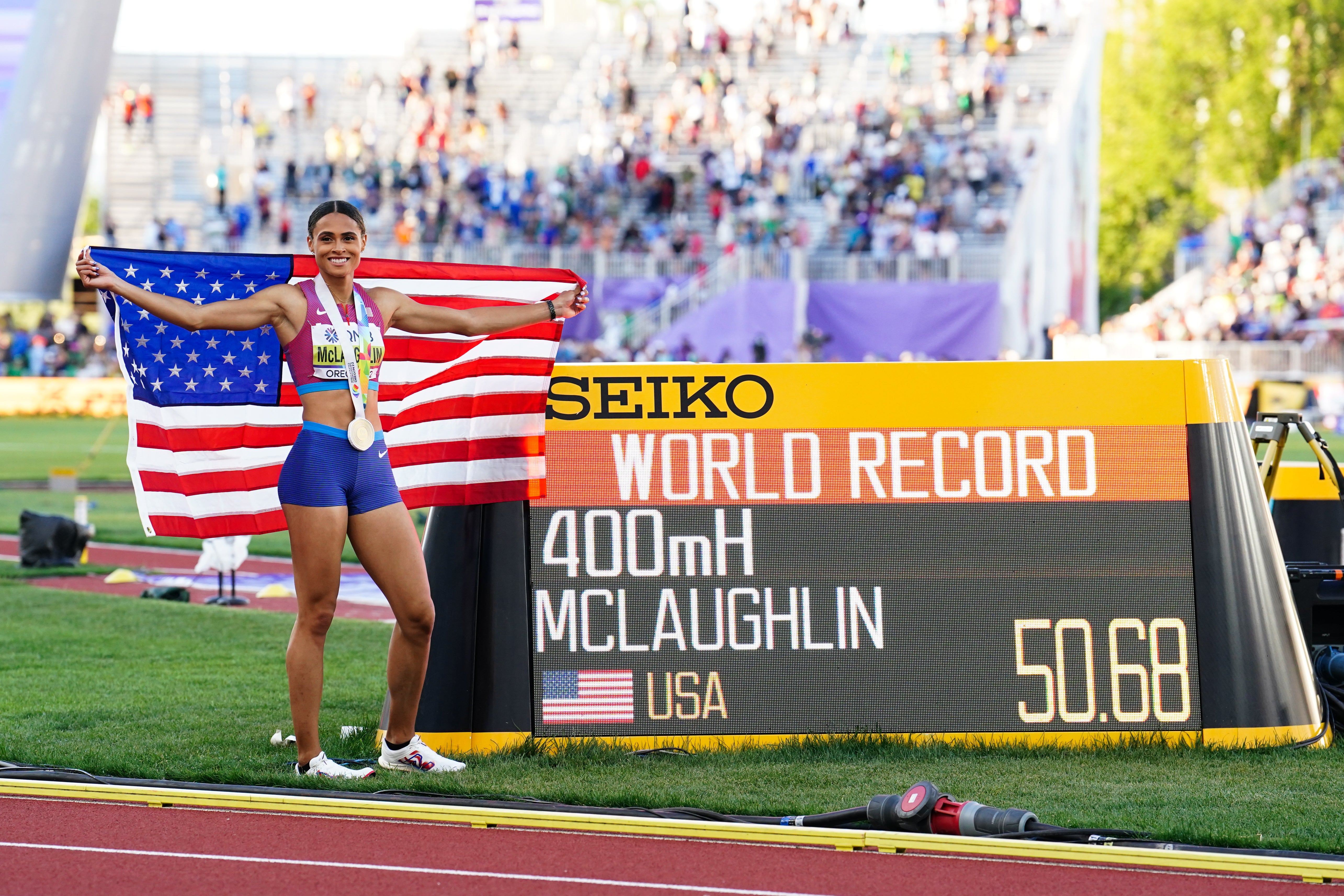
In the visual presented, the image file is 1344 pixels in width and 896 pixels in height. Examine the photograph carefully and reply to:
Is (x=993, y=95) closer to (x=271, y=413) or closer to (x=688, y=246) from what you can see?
(x=688, y=246)

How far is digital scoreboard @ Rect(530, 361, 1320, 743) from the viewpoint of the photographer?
6441mm

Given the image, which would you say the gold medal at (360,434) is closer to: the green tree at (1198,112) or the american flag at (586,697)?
the american flag at (586,697)

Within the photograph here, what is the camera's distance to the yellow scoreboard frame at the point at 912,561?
254 inches

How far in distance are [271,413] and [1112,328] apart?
39.5 meters

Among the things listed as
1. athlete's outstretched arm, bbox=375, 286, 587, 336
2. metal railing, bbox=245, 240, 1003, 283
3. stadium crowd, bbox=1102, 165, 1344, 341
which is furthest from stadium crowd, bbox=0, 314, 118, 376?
athlete's outstretched arm, bbox=375, 286, 587, 336

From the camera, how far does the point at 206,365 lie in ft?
21.2

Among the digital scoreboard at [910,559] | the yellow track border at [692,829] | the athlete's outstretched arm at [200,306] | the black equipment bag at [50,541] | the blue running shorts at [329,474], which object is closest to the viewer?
the yellow track border at [692,829]

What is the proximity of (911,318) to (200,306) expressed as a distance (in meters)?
28.4

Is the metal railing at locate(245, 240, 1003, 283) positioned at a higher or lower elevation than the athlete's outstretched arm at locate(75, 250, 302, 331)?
higher

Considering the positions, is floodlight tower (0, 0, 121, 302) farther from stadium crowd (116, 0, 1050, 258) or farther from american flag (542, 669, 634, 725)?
american flag (542, 669, 634, 725)

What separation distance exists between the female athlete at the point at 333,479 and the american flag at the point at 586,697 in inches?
17.5

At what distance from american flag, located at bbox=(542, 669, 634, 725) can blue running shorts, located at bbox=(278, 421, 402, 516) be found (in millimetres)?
1028

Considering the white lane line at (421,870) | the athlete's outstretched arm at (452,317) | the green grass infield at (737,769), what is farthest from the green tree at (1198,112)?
the white lane line at (421,870)

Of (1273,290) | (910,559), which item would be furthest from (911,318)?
(910,559)
